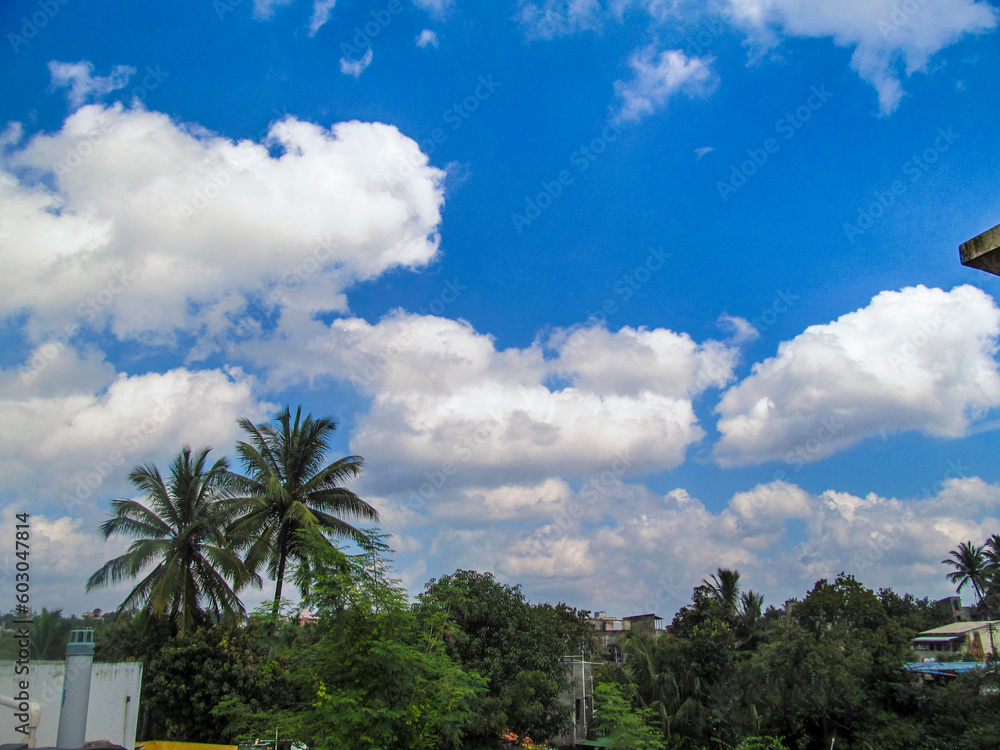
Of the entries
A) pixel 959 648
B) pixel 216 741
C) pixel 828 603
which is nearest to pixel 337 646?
pixel 216 741

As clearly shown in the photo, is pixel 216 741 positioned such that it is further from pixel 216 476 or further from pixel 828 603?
pixel 828 603

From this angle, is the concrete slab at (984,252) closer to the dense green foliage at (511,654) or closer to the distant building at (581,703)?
the dense green foliage at (511,654)

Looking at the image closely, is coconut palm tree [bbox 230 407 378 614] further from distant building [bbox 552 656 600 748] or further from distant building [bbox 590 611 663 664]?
distant building [bbox 590 611 663 664]

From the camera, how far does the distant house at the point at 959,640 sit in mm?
31891

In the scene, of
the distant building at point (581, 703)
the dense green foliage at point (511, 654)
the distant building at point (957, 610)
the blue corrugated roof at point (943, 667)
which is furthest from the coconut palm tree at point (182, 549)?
the distant building at point (957, 610)

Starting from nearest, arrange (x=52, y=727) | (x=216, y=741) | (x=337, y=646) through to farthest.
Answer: (x=337, y=646) → (x=52, y=727) → (x=216, y=741)

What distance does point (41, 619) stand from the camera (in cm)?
2656

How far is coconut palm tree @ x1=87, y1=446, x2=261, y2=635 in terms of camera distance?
21344mm

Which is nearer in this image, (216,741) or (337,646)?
(337,646)

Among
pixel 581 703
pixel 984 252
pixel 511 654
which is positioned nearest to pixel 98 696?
pixel 511 654

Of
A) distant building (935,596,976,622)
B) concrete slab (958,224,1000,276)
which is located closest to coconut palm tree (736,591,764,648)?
distant building (935,596,976,622)

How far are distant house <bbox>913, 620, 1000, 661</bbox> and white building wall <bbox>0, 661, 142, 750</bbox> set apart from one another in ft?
108

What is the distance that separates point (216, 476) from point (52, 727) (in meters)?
8.92

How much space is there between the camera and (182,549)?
22.2 metres
